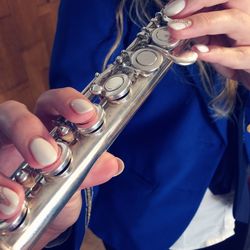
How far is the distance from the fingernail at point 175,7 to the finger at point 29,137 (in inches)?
7.5

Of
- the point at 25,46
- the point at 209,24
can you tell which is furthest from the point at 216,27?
the point at 25,46

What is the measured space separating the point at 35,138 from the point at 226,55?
0.25 metres

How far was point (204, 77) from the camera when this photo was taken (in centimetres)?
61

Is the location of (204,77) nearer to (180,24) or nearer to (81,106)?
(180,24)

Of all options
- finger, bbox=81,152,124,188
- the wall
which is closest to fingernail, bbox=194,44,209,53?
finger, bbox=81,152,124,188

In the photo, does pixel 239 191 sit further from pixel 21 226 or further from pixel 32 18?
pixel 32 18

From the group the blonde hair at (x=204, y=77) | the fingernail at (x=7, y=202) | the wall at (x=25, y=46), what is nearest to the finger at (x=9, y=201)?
the fingernail at (x=7, y=202)

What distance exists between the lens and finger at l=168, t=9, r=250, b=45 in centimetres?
38

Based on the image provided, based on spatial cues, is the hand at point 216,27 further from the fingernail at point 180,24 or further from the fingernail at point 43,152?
the fingernail at point 43,152

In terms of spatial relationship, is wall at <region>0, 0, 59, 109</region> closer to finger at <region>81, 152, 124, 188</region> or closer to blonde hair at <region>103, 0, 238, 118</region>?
blonde hair at <region>103, 0, 238, 118</region>

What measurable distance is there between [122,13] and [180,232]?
386mm

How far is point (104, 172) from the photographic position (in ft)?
1.25

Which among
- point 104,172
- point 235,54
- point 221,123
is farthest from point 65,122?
point 221,123

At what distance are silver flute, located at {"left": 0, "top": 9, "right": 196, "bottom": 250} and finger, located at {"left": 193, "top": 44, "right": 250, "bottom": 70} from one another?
0.02m
